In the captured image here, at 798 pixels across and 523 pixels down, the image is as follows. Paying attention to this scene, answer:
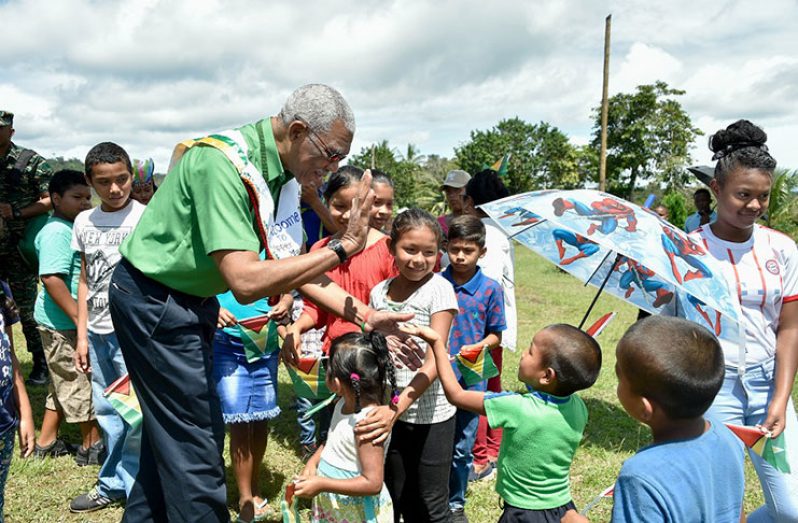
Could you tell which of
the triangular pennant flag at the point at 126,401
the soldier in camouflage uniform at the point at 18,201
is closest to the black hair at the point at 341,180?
the triangular pennant flag at the point at 126,401

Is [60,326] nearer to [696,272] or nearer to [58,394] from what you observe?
[58,394]

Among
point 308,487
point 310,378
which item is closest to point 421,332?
point 308,487

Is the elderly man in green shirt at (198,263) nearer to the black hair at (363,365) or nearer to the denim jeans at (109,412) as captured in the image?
the black hair at (363,365)

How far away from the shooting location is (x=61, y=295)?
383cm

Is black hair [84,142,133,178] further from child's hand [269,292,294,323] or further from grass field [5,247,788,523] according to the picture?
grass field [5,247,788,523]

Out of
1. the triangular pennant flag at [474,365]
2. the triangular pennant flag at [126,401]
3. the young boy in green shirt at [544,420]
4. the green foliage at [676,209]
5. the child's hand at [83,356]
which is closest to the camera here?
the young boy in green shirt at [544,420]

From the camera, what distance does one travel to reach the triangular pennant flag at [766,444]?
8.48ft

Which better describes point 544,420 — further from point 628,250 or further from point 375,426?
point 628,250

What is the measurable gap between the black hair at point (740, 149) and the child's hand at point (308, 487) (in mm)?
2209

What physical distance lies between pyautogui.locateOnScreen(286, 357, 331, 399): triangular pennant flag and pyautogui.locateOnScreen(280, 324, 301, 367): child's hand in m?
0.03

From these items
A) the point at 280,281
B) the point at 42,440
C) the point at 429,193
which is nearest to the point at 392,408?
the point at 280,281

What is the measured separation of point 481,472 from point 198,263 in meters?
2.77

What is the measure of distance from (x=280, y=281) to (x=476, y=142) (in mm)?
41385

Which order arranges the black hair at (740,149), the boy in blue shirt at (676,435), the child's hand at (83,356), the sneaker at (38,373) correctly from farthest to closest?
the sneaker at (38,373) < the child's hand at (83,356) < the black hair at (740,149) < the boy in blue shirt at (676,435)
